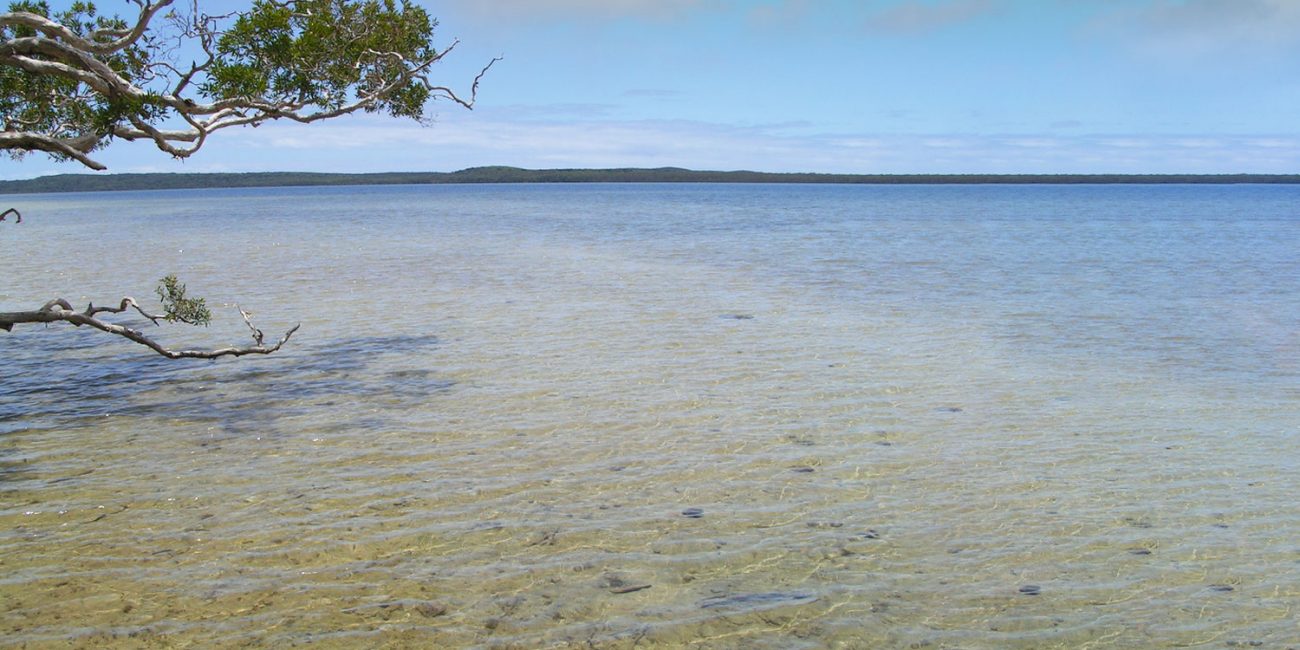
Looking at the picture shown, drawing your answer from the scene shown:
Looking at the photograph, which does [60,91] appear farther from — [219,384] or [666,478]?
[666,478]

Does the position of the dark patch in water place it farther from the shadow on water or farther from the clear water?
the shadow on water

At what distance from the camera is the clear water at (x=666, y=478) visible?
502 cm

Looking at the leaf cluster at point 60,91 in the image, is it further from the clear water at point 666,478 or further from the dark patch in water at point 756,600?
the dark patch in water at point 756,600

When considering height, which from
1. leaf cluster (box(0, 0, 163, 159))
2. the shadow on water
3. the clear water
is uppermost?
leaf cluster (box(0, 0, 163, 159))

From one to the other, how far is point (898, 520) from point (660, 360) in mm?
5667

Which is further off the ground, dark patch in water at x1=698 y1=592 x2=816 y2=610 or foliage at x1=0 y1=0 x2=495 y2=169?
foliage at x1=0 y1=0 x2=495 y2=169

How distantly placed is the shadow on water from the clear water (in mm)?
67

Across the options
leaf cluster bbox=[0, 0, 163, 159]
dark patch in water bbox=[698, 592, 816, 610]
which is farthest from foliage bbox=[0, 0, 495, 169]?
dark patch in water bbox=[698, 592, 816, 610]

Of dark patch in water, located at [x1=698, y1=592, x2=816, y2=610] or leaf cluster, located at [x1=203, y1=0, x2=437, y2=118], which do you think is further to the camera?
leaf cluster, located at [x1=203, y1=0, x2=437, y2=118]

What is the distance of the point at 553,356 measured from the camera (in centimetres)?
1211

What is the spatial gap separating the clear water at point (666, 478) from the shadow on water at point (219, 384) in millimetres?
67

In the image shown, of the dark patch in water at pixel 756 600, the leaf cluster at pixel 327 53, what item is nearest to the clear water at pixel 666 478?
the dark patch in water at pixel 756 600

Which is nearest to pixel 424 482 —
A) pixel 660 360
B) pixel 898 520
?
pixel 898 520

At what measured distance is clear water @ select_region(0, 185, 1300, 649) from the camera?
198 inches
